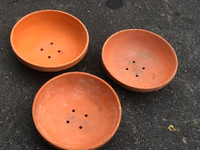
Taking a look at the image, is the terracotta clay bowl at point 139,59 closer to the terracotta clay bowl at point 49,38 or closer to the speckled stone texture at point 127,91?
the speckled stone texture at point 127,91

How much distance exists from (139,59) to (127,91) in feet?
0.84

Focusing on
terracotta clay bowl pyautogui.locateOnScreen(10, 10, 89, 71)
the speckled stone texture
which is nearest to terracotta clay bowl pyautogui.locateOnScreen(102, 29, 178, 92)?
the speckled stone texture

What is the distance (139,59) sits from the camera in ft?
6.19

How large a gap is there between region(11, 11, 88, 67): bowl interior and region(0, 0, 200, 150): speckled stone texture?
3.4 inches

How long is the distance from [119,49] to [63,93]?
497mm

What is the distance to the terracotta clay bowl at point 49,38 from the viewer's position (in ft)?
5.83

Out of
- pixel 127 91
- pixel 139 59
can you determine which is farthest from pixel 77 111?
pixel 139 59

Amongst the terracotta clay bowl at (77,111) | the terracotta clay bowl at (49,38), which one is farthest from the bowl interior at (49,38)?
the terracotta clay bowl at (77,111)

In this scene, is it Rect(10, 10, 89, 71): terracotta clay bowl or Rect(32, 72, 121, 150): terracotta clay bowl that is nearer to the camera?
Rect(32, 72, 121, 150): terracotta clay bowl

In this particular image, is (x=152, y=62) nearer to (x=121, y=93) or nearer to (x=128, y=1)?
(x=121, y=93)

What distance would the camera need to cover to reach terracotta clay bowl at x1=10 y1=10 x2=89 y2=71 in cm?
178

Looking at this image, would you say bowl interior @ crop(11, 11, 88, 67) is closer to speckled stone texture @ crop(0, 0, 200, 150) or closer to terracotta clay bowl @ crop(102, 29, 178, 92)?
speckled stone texture @ crop(0, 0, 200, 150)

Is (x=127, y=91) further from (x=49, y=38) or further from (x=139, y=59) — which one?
(x=49, y=38)

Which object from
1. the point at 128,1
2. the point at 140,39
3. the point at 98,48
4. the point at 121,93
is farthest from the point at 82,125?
the point at 128,1
